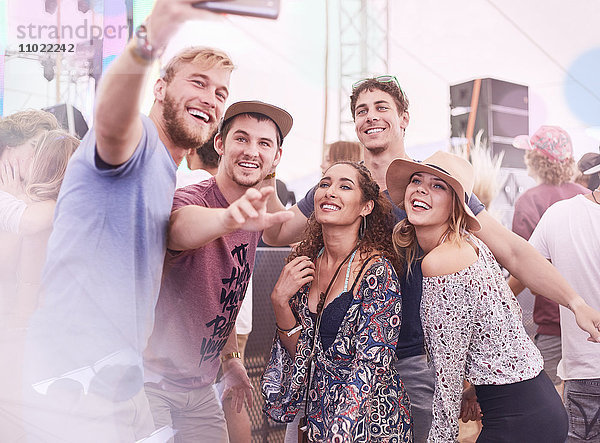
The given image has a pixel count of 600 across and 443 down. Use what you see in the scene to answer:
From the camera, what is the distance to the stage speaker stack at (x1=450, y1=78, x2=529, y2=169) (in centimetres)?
197

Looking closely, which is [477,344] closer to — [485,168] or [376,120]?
[376,120]

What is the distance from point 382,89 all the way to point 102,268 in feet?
3.42

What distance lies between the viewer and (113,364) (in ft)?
3.61

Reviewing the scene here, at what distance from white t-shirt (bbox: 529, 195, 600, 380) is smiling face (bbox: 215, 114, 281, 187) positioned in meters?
1.16

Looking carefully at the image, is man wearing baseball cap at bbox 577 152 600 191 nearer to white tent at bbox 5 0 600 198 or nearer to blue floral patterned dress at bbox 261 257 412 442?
white tent at bbox 5 0 600 198

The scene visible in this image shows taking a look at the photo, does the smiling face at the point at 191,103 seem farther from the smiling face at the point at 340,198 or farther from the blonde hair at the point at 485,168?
the blonde hair at the point at 485,168

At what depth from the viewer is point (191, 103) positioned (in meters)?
1.14

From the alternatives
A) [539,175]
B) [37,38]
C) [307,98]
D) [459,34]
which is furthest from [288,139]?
[539,175]

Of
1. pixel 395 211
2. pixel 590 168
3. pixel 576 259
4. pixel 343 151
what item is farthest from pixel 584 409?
pixel 343 151

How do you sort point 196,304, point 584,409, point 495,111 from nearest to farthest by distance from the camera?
point 196,304, point 584,409, point 495,111

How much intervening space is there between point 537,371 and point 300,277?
0.70m

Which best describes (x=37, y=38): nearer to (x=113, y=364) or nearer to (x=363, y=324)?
(x=113, y=364)

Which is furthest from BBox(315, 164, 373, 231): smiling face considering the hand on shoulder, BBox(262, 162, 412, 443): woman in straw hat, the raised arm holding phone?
the raised arm holding phone

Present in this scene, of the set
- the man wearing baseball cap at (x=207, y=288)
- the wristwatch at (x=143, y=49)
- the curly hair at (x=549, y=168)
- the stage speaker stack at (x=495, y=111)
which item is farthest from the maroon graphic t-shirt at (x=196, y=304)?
the curly hair at (x=549, y=168)
